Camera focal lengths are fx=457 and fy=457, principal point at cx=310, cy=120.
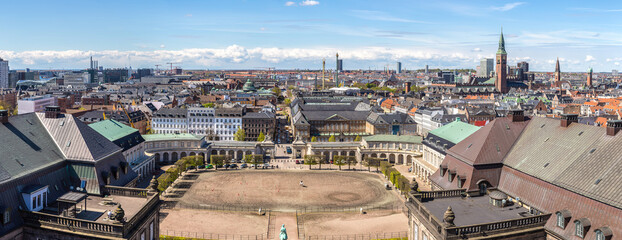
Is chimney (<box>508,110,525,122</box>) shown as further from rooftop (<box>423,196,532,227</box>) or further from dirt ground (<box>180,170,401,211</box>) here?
dirt ground (<box>180,170,401,211</box>)

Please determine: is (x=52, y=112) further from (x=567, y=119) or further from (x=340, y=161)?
(x=340, y=161)

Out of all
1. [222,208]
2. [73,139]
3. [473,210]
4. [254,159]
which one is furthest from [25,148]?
[254,159]

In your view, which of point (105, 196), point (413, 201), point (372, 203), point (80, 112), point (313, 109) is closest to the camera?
Result: point (413, 201)

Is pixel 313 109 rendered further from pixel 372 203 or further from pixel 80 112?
pixel 372 203

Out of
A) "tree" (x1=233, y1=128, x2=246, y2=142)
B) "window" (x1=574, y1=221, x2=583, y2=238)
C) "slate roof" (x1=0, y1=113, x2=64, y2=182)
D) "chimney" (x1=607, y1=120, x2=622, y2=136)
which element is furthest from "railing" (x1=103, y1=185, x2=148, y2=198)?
"tree" (x1=233, y1=128, x2=246, y2=142)

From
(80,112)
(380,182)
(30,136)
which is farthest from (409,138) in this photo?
(80,112)
